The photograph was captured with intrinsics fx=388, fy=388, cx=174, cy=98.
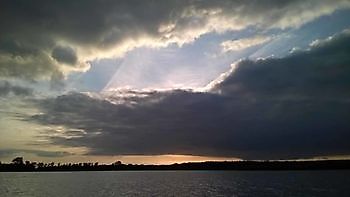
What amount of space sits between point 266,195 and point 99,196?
38.7m

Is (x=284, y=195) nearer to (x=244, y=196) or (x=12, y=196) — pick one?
(x=244, y=196)


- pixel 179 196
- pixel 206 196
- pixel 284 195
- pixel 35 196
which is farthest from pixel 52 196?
pixel 284 195

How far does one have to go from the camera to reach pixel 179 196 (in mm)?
88312

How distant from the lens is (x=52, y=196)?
89.1m

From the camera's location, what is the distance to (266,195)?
90.4 meters

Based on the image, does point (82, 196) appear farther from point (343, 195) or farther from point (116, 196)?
point (343, 195)

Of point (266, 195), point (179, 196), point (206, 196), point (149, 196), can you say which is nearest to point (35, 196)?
point (149, 196)

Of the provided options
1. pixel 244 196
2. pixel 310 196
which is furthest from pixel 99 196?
pixel 310 196

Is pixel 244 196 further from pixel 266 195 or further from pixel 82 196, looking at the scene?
pixel 82 196

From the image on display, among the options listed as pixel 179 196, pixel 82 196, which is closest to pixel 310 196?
pixel 179 196

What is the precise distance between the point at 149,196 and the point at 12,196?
30688mm

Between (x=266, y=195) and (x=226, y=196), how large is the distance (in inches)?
377

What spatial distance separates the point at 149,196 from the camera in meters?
88.6

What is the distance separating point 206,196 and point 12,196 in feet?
144
